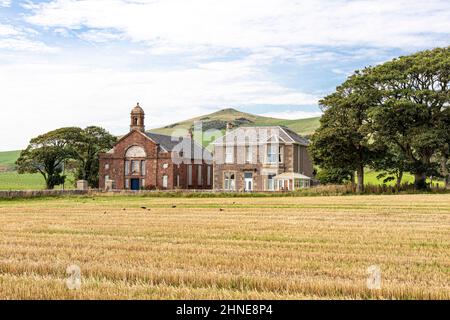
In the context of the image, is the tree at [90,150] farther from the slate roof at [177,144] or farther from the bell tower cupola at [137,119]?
the slate roof at [177,144]

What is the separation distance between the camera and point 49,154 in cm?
9294

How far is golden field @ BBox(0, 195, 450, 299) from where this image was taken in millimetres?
9297

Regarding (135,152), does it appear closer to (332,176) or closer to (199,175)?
(199,175)

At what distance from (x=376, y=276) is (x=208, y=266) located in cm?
369

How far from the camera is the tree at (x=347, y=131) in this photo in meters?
64.9

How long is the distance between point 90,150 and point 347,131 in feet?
166

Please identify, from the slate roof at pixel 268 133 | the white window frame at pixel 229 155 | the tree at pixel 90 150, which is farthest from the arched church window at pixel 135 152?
→ the white window frame at pixel 229 155

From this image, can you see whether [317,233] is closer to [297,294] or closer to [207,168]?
[297,294]

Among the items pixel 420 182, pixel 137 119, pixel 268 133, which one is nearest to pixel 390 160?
pixel 420 182

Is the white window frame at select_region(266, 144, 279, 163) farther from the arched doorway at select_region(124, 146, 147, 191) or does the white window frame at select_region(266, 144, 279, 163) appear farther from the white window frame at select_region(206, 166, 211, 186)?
the arched doorway at select_region(124, 146, 147, 191)

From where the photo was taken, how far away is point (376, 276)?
938 cm

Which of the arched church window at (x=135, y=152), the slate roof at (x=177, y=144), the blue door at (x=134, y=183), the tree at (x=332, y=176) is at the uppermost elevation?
the slate roof at (x=177, y=144)

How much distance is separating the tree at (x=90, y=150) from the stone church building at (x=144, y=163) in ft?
22.2
